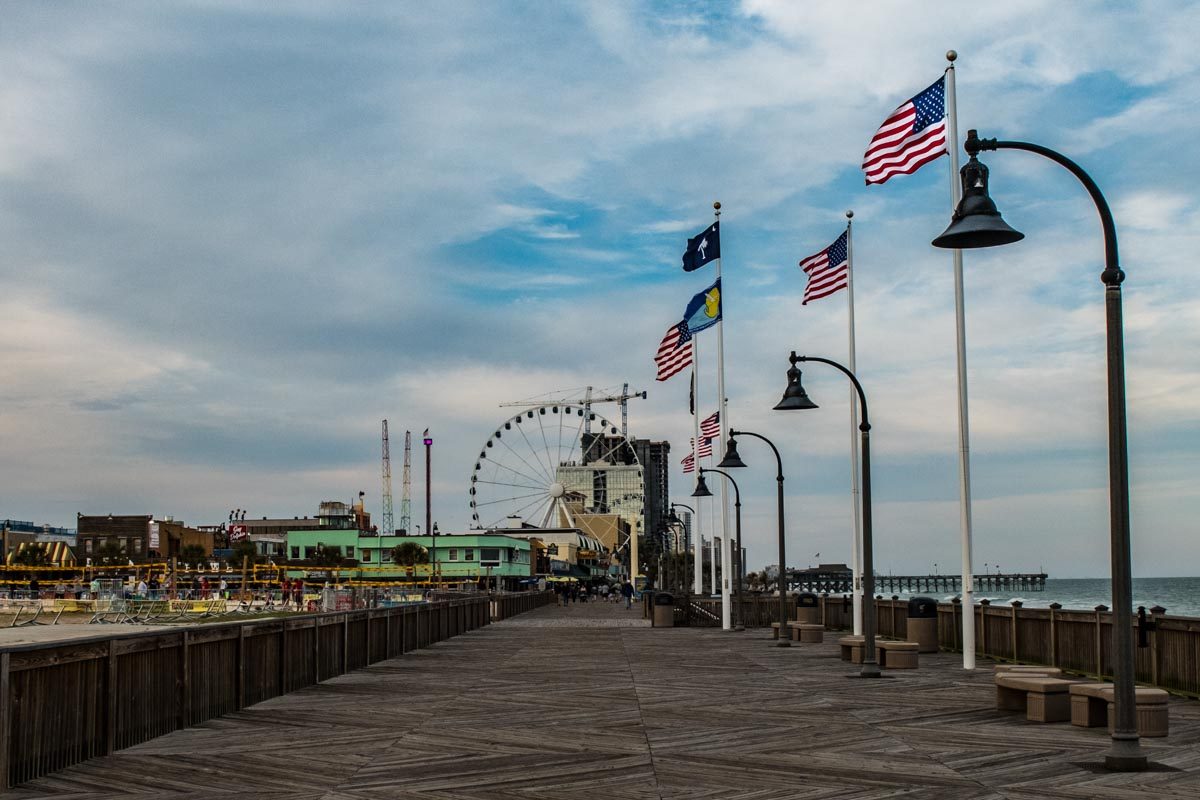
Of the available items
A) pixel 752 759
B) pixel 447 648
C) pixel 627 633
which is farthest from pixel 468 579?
pixel 752 759

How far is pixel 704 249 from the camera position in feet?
138

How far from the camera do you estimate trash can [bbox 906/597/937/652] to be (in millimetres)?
28609

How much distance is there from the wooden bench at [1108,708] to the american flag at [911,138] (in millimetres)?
10997

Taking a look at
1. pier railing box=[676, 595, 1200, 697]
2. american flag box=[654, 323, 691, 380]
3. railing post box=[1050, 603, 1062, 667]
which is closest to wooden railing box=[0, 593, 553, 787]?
pier railing box=[676, 595, 1200, 697]

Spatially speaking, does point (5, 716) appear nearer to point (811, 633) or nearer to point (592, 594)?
point (811, 633)

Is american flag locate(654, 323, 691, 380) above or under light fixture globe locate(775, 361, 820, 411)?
above

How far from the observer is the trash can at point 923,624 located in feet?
93.9

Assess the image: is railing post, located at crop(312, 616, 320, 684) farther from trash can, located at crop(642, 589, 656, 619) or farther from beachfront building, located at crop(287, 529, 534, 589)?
beachfront building, located at crop(287, 529, 534, 589)

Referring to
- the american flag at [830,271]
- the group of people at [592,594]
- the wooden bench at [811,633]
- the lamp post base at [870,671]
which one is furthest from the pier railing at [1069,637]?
the group of people at [592,594]

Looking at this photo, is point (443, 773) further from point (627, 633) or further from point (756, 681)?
point (627, 633)

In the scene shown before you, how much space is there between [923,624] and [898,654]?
5.88 meters

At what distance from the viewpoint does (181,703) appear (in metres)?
14.4

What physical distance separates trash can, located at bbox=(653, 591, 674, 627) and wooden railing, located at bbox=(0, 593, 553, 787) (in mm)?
24560

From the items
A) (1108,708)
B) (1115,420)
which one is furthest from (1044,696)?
(1115,420)
